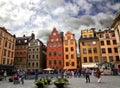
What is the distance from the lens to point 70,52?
178 feet

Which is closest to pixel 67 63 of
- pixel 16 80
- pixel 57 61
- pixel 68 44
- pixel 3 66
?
pixel 57 61

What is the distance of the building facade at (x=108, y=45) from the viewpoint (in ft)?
163

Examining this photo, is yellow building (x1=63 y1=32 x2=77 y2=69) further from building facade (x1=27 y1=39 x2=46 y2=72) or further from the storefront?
the storefront

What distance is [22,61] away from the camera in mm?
58531

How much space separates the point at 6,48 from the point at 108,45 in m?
38.8

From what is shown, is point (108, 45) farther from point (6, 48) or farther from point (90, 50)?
point (6, 48)

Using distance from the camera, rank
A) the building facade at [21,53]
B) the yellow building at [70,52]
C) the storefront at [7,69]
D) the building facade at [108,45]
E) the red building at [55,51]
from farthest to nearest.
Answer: the building facade at [21,53] → the red building at [55,51] → the yellow building at [70,52] → the building facade at [108,45] → the storefront at [7,69]

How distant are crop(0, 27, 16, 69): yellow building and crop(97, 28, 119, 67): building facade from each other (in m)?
35.3

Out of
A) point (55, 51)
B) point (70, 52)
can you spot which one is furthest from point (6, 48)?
point (70, 52)

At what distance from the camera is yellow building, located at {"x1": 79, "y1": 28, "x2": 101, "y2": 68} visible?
167 ft

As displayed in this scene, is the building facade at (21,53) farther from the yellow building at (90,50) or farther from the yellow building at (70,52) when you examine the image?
the yellow building at (90,50)

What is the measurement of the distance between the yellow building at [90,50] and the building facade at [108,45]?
1.66 metres

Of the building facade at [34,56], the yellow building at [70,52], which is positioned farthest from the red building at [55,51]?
the building facade at [34,56]

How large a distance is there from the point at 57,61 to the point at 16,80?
3433cm
